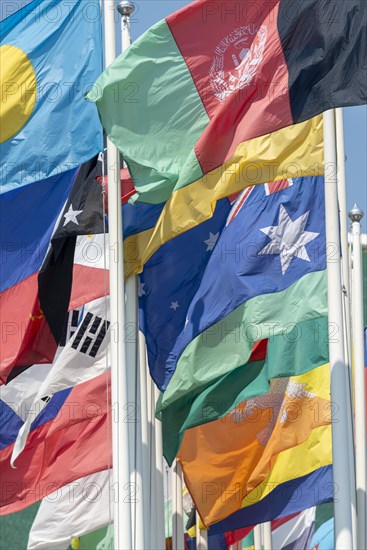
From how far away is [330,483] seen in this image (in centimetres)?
1762

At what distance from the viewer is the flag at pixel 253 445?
16875 millimetres

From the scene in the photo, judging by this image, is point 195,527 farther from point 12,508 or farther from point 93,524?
point 12,508

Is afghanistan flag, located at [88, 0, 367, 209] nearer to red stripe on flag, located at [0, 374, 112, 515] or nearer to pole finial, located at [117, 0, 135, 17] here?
pole finial, located at [117, 0, 135, 17]

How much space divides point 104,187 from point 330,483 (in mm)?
5869

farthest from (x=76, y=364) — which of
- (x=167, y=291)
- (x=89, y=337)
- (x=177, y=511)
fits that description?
(x=167, y=291)

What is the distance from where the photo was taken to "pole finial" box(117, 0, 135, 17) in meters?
14.3

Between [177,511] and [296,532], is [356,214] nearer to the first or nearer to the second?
[177,511]

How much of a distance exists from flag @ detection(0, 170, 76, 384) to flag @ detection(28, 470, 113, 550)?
232 inches

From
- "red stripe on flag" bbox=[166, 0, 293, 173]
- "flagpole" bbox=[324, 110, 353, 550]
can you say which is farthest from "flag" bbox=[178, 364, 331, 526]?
"red stripe on flag" bbox=[166, 0, 293, 173]

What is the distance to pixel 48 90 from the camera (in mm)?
14164

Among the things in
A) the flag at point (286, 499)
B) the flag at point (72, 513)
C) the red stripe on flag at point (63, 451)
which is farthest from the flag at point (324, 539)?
the red stripe on flag at point (63, 451)

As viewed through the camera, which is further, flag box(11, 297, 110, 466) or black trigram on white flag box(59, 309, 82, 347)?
black trigram on white flag box(59, 309, 82, 347)

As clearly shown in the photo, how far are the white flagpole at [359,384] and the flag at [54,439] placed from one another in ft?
10.0

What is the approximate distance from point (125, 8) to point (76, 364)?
4.98 meters
